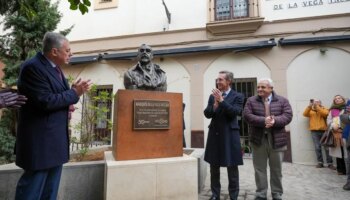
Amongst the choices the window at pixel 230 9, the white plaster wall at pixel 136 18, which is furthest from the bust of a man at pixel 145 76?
the window at pixel 230 9

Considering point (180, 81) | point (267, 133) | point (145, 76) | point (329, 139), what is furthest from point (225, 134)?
point (180, 81)

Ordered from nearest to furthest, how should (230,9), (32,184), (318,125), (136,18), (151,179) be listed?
(32,184) → (151,179) → (318,125) → (230,9) → (136,18)

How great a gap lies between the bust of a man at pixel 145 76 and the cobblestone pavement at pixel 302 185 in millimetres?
1948

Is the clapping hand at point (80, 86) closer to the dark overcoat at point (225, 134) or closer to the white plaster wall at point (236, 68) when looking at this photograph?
→ the dark overcoat at point (225, 134)

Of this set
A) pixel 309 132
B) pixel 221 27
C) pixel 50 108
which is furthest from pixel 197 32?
pixel 50 108

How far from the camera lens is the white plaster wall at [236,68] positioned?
8.78 meters

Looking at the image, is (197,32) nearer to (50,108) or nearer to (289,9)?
(289,9)

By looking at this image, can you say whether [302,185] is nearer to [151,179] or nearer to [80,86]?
[151,179]

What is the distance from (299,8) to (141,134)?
8.08m

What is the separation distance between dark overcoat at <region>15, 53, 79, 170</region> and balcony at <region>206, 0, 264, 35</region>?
25.1ft

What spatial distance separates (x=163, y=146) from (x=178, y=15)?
7636 mm

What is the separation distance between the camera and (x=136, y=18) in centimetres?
1040

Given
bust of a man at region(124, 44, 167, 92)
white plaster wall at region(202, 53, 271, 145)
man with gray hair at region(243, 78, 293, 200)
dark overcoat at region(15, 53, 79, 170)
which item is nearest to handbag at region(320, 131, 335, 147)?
man with gray hair at region(243, 78, 293, 200)

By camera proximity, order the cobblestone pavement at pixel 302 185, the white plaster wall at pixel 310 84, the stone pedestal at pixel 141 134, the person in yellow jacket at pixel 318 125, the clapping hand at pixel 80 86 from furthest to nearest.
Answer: the white plaster wall at pixel 310 84 < the person in yellow jacket at pixel 318 125 < the cobblestone pavement at pixel 302 185 < the stone pedestal at pixel 141 134 < the clapping hand at pixel 80 86
